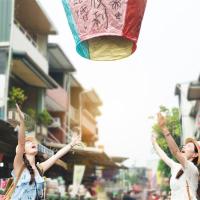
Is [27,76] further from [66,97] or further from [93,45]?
[93,45]

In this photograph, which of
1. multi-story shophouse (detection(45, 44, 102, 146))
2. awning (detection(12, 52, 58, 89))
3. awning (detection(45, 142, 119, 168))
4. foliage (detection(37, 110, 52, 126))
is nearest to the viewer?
awning (detection(12, 52, 58, 89))

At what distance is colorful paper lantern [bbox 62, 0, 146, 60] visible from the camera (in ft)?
22.1

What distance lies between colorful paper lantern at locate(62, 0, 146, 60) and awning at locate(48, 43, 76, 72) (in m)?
20.0

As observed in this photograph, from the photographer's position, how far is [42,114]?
25.0 m

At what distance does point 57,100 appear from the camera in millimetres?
30641

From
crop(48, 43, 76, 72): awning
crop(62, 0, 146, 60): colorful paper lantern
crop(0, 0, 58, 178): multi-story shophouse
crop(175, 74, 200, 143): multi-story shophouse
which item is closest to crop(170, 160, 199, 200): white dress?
crop(62, 0, 146, 60): colorful paper lantern

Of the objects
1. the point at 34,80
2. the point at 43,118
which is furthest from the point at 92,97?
the point at 34,80

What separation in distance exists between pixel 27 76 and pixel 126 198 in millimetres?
7154

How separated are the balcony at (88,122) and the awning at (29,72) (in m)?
14.0

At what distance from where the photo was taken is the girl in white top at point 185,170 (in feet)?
17.7

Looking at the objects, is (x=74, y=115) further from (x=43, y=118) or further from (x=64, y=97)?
(x=43, y=118)

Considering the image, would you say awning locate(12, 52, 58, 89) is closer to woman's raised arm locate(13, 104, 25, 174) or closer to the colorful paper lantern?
the colorful paper lantern

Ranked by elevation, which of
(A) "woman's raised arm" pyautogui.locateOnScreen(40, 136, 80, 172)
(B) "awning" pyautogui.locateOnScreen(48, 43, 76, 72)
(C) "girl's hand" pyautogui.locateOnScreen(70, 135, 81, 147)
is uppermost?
(B) "awning" pyautogui.locateOnScreen(48, 43, 76, 72)

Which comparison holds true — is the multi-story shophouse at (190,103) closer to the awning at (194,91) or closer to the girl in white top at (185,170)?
the awning at (194,91)
